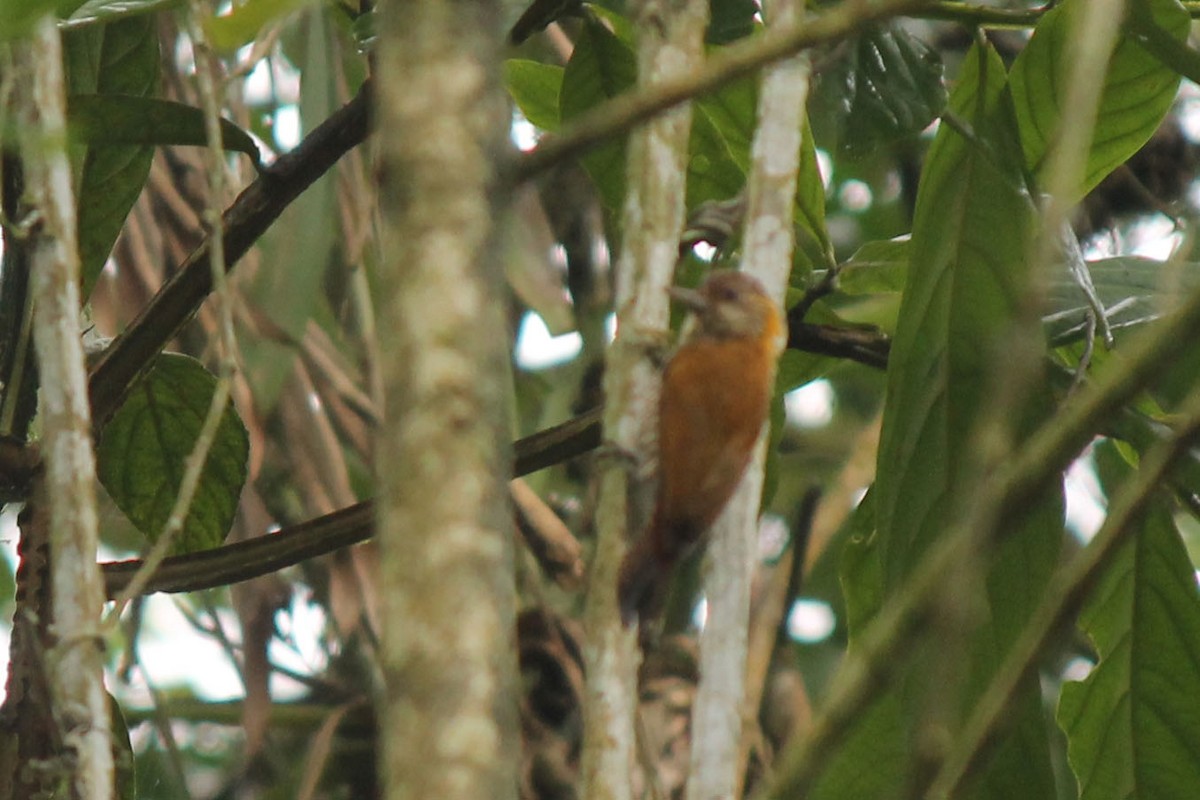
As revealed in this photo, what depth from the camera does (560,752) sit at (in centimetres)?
376

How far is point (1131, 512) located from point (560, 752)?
9.69 feet

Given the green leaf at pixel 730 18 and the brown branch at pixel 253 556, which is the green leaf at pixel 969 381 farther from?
the brown branch at pixel 253 556

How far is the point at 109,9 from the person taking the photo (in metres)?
2.27

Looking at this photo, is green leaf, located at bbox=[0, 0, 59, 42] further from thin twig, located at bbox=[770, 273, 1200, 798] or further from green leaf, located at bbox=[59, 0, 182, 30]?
green leaf, located at bbox=[59, 0, 182, 30]

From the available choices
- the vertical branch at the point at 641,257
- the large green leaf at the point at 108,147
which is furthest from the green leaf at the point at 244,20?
the large green leaf at the point at 108,147

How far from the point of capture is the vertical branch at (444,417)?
862mm

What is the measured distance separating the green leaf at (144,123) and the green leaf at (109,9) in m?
0.11

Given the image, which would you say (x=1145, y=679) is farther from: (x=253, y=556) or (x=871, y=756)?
(x=253, y=556)

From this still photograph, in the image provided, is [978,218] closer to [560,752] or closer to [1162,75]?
[1162,75]

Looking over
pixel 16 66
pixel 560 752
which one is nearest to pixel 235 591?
pixel 560 752

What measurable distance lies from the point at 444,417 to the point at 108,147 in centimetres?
172

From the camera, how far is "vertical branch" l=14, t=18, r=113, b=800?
161 cm

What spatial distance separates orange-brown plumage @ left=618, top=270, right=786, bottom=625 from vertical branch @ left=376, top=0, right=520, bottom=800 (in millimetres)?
1532

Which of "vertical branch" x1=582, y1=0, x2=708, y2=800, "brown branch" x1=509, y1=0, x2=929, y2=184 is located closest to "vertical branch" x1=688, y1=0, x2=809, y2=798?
"vertical branch" x1=582, y1=0, x2=708, y2=800
